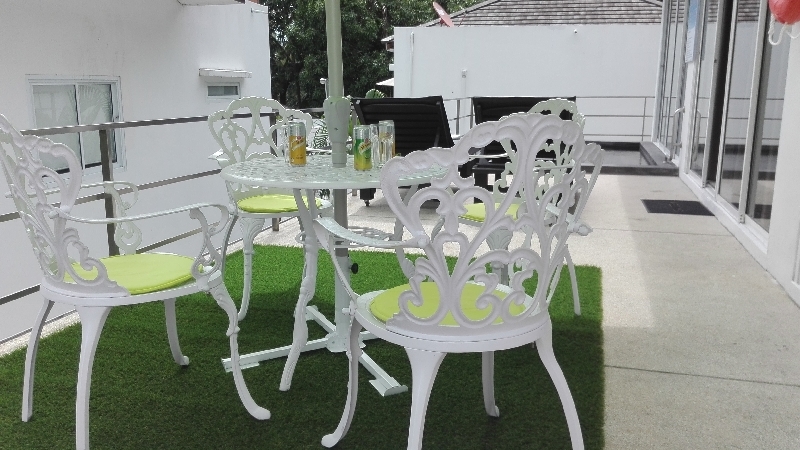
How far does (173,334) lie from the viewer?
2434 mm

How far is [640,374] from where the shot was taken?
8.00 ft

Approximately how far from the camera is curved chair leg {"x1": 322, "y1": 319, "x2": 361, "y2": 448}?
5.83 ft

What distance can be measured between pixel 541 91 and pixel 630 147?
6.79 feet

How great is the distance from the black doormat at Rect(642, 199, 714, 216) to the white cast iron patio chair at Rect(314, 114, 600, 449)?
4.20 m

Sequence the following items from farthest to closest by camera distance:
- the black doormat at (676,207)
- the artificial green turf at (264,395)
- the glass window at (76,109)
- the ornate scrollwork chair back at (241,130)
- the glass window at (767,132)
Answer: the glass window at (76,109)
the black doormat at (676,207)
the glass window at (767,132)
the ornate scrollwork chair back at (241,130)
the artificial green turf at (264,395)

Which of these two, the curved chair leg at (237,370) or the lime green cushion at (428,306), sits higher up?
the lime green cushion at (428,306)

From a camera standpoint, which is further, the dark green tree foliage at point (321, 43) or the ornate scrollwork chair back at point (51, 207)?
the dark green tree foliage at point (321, 43)

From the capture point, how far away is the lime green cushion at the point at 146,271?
185 cm

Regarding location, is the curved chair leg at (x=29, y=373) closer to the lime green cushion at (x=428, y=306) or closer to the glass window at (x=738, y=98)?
the lime green cushion at (x=428, y=306)

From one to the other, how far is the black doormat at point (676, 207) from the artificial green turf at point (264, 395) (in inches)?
112

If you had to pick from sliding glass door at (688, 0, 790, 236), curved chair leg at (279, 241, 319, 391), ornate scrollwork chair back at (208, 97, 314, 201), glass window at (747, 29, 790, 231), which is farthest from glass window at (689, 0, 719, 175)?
curved chair leg at (279, 241, 319, 391)

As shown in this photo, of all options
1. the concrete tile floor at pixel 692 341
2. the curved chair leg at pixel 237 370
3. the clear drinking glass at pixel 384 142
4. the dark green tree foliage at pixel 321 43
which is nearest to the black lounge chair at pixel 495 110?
the concrete tile floor at pixel 692 341

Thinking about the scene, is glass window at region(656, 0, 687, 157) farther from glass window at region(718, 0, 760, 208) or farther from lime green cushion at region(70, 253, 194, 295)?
lime green cushion at region(70, 253, 194, 295)

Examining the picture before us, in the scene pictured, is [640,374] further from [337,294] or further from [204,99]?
[204,99]
